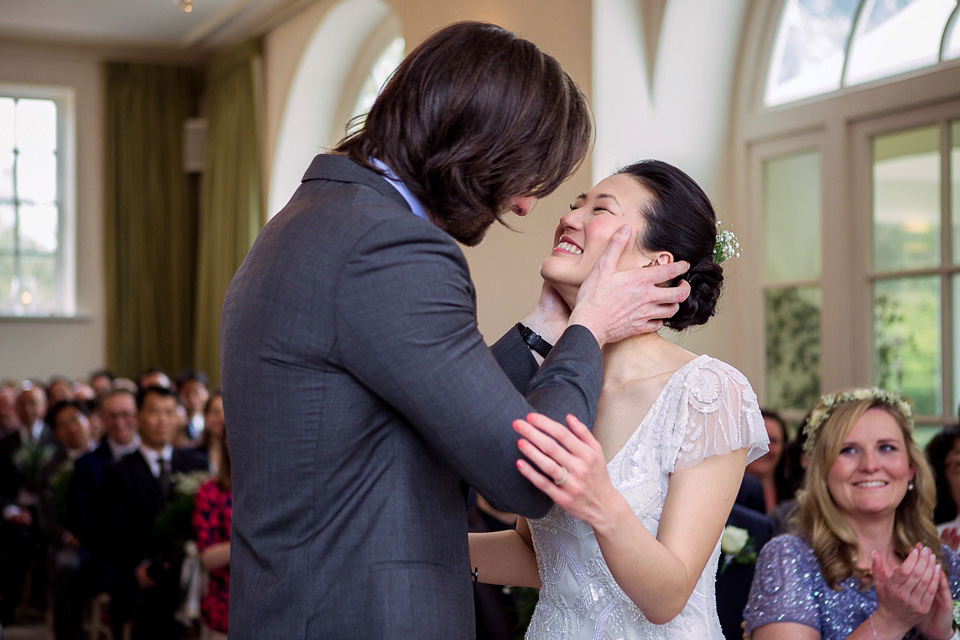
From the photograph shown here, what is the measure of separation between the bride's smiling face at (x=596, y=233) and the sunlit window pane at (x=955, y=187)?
259 centimetres

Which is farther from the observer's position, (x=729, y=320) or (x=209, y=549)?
(x=729, y=320)

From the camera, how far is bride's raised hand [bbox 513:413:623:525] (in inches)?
48.0

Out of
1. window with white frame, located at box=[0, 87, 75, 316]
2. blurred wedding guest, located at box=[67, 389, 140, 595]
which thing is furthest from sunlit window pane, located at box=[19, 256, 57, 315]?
blurred wedding guest, located at box=[67, 389, 140, 595]

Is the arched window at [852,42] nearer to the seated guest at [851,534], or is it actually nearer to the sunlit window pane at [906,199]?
the sunlit window pane at [906,199]

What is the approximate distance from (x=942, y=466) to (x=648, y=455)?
221 cm

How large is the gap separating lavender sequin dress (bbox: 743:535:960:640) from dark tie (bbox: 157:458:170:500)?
3.66 metres

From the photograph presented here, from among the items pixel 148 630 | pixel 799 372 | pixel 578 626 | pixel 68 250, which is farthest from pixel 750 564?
pixel 68 250

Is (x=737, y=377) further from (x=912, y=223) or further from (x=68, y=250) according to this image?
(x=68, y=250)

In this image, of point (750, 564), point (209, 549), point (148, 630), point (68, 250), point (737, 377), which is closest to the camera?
point (737, 377)

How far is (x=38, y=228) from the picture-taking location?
9.85 m

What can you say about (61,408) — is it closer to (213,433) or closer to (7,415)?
(7,415)

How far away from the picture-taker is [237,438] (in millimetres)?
1358

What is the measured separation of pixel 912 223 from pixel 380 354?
3.57 m

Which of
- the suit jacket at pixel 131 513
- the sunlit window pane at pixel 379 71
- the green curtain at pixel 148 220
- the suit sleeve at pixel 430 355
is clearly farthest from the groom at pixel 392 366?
the green curtain at pixel 148 220
